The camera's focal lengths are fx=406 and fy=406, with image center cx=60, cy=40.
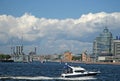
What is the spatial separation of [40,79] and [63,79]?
7.05m

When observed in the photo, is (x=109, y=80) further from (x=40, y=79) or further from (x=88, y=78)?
(x=40, y=79)

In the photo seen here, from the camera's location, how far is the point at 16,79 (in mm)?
108812

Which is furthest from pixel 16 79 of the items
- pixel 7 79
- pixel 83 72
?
pixel 83 72

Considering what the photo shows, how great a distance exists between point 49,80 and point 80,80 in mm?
9053

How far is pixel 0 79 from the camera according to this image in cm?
10656

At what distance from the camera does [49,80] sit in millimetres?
109250

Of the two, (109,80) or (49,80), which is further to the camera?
(109,80)

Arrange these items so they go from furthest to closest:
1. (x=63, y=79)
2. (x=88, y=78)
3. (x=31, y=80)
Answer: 1. (x=88, y=78)
2. (x=63, y=79)
3. (x=31, y=80)

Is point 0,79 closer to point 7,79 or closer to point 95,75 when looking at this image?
point 7,79

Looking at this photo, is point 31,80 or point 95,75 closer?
point 31,80

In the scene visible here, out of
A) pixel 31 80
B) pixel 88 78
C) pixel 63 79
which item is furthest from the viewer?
pixel 88 78

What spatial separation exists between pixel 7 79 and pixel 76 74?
23448 mm

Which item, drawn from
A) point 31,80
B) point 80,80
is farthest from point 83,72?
point 31,80

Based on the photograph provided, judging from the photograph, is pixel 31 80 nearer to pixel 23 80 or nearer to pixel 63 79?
pixel 23 80
